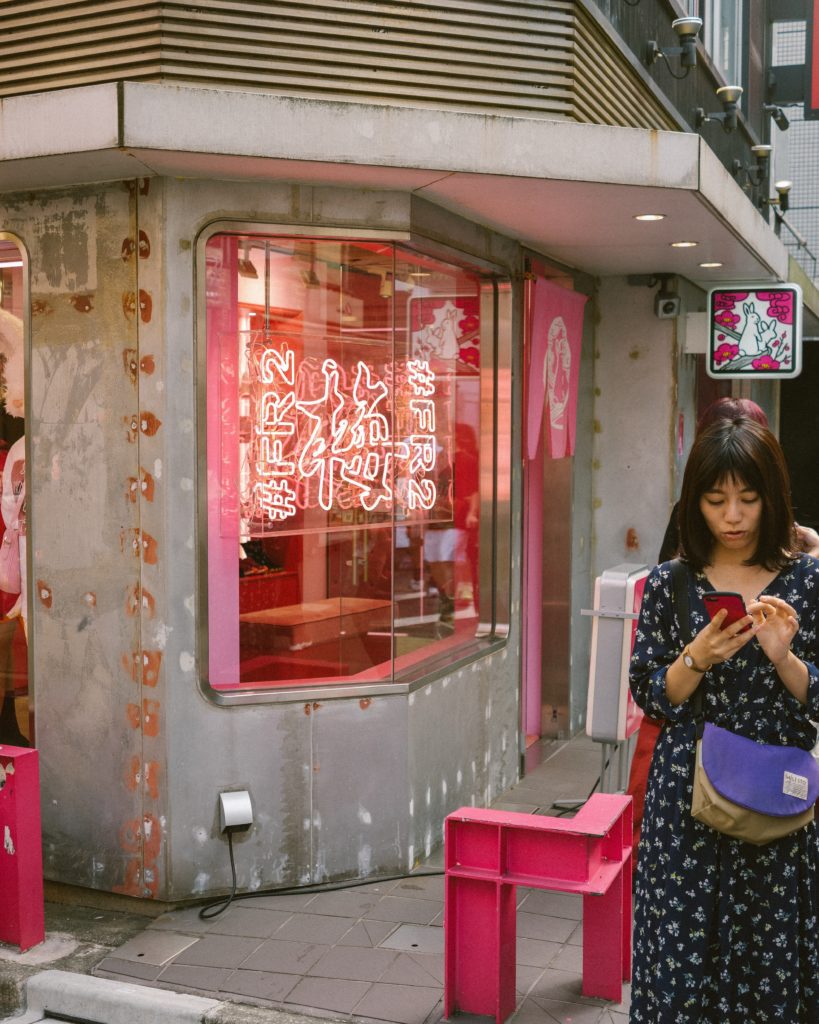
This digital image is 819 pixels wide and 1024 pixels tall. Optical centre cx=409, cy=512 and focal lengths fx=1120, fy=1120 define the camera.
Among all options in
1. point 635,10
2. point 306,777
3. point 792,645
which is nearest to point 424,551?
point 306,777

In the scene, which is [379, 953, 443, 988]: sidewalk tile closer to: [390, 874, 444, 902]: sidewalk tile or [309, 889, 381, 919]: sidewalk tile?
[309, 889, 381, 919]: sidewalk tile

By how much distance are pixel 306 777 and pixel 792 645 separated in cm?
308

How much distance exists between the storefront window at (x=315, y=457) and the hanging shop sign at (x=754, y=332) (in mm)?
2965

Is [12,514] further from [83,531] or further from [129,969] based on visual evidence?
[129,969]

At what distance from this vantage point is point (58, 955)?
16.1 ft

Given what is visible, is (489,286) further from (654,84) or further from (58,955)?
(58,955)

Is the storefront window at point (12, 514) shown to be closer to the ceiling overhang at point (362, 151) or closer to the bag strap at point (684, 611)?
the ceiling overhang at point (362, 151)

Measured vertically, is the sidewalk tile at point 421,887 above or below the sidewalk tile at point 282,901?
below

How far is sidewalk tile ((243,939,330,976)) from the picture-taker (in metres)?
4.76

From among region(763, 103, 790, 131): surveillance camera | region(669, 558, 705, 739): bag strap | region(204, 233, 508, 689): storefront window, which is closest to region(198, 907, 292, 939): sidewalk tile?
region(204, 233, 508, 689): storefront window

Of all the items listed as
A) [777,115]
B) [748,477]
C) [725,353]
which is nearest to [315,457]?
[748,477]

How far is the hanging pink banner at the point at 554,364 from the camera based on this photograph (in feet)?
23.8

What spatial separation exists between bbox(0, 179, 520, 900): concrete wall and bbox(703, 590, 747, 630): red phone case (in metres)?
3.06

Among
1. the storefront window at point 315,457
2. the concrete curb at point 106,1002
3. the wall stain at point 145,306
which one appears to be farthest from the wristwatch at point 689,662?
the wall stain at point 145,306
